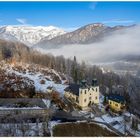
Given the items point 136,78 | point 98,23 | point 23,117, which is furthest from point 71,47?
point 136,78

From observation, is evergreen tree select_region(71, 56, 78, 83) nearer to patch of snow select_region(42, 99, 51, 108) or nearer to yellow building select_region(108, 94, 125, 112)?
yellow building select_region(108, 94, 125, 112)

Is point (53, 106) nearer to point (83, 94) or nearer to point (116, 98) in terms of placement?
point (83, 94)

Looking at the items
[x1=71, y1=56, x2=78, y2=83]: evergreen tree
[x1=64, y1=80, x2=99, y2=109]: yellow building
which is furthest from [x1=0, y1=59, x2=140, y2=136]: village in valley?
[x1=71, y1=56, x2=78, y2=83]: evergreen tree

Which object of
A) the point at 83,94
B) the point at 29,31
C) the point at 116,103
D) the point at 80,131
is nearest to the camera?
the point at 80,131

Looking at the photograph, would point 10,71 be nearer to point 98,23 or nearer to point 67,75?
point 67,75

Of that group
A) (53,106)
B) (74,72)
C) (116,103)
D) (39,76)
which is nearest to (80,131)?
(53,106)

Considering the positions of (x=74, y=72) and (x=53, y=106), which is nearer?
(x=53, y=106)
